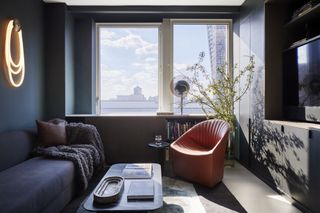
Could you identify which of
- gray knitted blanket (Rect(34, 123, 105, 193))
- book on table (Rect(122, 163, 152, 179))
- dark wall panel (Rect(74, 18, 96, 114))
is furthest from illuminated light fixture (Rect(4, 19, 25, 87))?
book on table (Rect(122, 163, 152, 179))

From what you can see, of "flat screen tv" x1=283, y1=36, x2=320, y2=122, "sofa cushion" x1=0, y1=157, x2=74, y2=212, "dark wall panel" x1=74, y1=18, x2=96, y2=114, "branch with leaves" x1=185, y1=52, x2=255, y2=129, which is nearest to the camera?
"sofa cushion" x1=0, y1=157, x2=74, y2=212

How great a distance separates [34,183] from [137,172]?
35.7 inches

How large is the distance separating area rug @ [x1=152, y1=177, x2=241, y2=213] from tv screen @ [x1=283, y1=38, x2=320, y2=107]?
4.92 ft

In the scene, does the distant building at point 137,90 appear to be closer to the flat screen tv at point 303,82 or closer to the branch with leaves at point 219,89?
the branch with leaves at point 219,89

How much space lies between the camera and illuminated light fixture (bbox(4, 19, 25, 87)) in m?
2.90

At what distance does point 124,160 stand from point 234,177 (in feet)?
5.83

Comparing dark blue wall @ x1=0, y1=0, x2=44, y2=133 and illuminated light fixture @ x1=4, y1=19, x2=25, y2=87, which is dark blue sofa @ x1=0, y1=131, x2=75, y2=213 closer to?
dark blue wall @ x1=0, y1=0, x2=44, y2=133

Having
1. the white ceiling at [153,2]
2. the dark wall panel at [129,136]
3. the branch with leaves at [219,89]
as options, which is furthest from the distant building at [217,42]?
the dark wall panel at [129,136]

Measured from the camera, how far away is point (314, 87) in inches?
101

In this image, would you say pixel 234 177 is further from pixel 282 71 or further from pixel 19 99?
pixel 19 99

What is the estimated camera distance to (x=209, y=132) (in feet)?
11.7

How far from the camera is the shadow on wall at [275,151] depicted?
2436 millimetres

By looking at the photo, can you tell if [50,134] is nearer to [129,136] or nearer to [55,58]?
[129,136]

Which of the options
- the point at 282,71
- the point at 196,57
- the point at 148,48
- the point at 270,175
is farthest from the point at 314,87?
the point at 148,48
